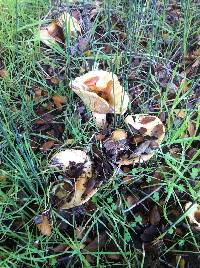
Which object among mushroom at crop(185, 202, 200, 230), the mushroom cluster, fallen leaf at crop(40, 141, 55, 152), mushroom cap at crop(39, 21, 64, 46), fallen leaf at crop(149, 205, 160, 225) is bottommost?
fallen leaf at crop(149, 205, 160, 225)

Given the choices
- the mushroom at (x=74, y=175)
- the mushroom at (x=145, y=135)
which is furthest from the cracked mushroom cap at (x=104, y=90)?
the mushroom at (x=74, y=175)

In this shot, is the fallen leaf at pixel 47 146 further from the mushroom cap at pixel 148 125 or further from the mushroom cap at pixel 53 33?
the mushroom cap at pixel 53 33

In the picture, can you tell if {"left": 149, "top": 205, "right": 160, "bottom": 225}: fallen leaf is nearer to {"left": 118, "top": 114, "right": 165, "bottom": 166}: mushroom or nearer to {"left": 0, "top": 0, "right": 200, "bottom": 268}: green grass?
{"left": 0, "top": 0, "right": 200, "bottom": 268}: green grass

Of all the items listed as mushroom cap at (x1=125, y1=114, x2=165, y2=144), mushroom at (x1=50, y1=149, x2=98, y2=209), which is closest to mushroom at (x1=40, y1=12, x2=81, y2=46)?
mushroom cap at (x1=125, y1=114, x2=165, y2=144)

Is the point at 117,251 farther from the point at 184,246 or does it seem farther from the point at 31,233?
the point at 31,233

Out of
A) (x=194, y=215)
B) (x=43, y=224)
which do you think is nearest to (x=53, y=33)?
(x=43, y=224)

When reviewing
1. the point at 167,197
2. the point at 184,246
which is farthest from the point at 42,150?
the point at 184,246
